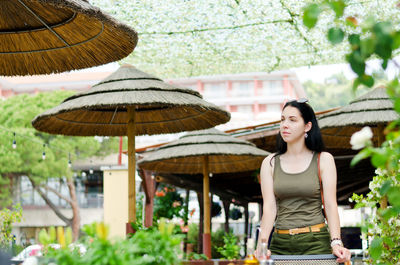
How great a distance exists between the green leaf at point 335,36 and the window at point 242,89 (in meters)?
47.8

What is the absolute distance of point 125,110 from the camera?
6328 millimetres

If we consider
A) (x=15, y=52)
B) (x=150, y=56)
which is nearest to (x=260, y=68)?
(x=150, y=56)

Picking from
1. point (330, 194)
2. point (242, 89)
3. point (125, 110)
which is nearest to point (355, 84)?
point (330, 194)

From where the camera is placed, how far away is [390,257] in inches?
148

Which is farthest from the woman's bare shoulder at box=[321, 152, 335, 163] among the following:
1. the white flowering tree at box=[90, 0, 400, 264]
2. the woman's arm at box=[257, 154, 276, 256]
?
the white flowering tree at box=[90, 0, 400, 264]

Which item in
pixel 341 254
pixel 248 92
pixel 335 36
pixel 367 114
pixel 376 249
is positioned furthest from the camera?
pixel 248 92

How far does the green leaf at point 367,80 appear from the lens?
1.59 metres

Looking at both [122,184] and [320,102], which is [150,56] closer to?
[122,184]

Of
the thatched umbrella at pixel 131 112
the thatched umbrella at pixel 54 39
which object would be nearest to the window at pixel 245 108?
the thatched umbrella at pixel 131 112

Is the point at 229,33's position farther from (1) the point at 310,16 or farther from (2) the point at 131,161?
(1) the point at 310,16

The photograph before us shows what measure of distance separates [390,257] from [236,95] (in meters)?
46.1

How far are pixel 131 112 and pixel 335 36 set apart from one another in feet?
13.9

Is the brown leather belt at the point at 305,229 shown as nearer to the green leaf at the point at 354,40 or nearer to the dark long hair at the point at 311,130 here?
the dark long hair at the point at 311,130

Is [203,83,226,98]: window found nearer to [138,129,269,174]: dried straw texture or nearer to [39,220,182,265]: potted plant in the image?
[138,129,269,174]: dried straw texture
